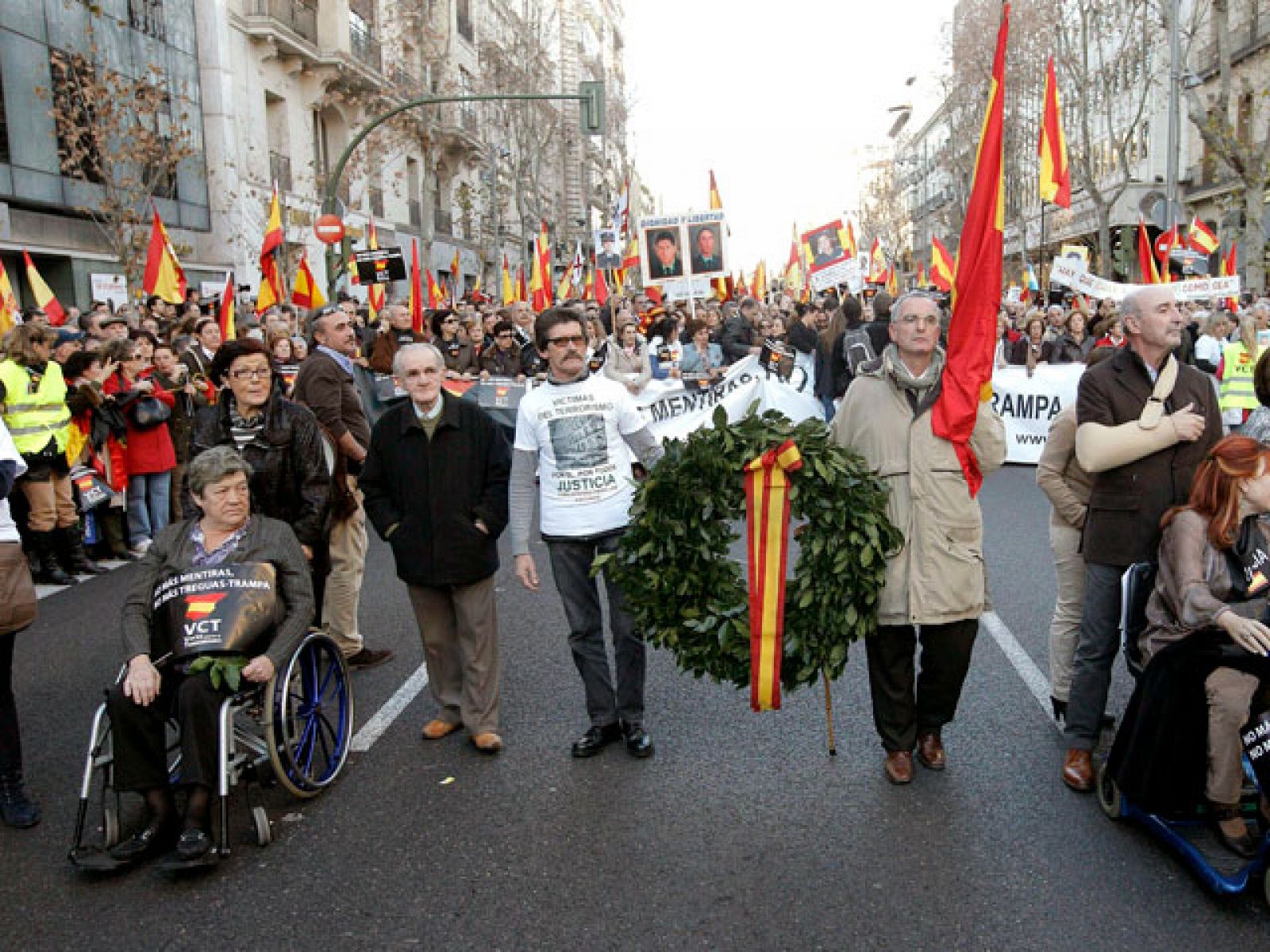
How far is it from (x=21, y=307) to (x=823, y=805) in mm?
21196

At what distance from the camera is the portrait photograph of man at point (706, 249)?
15.7 meters

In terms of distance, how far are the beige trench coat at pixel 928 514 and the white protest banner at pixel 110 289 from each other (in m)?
19.0

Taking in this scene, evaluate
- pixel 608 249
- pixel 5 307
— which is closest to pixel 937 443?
pixel 5 307

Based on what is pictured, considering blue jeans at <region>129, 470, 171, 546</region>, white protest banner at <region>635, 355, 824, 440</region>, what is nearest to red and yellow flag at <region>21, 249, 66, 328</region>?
blue jeans at <region>129, 470, 171, 546</region>

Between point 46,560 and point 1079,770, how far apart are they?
780 cm

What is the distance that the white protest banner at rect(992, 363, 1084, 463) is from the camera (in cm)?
1309

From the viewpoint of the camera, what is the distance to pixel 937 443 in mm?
4457

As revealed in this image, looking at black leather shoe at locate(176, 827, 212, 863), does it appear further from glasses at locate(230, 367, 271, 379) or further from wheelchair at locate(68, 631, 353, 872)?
glasses at locate(230, 367, 271, 379)

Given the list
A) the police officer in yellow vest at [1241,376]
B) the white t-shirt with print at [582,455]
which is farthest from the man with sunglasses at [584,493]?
the police officer in yellow vest at [1241,376]

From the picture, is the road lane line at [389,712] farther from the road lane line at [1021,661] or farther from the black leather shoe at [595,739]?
the road lane line at [1021,661]

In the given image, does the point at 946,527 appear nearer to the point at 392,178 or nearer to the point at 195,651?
the point at 195,651

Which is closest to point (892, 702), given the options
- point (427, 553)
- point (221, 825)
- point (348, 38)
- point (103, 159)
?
point (427, 553)

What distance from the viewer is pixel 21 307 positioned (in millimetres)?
21266

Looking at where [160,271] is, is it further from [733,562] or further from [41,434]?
[733,562]
